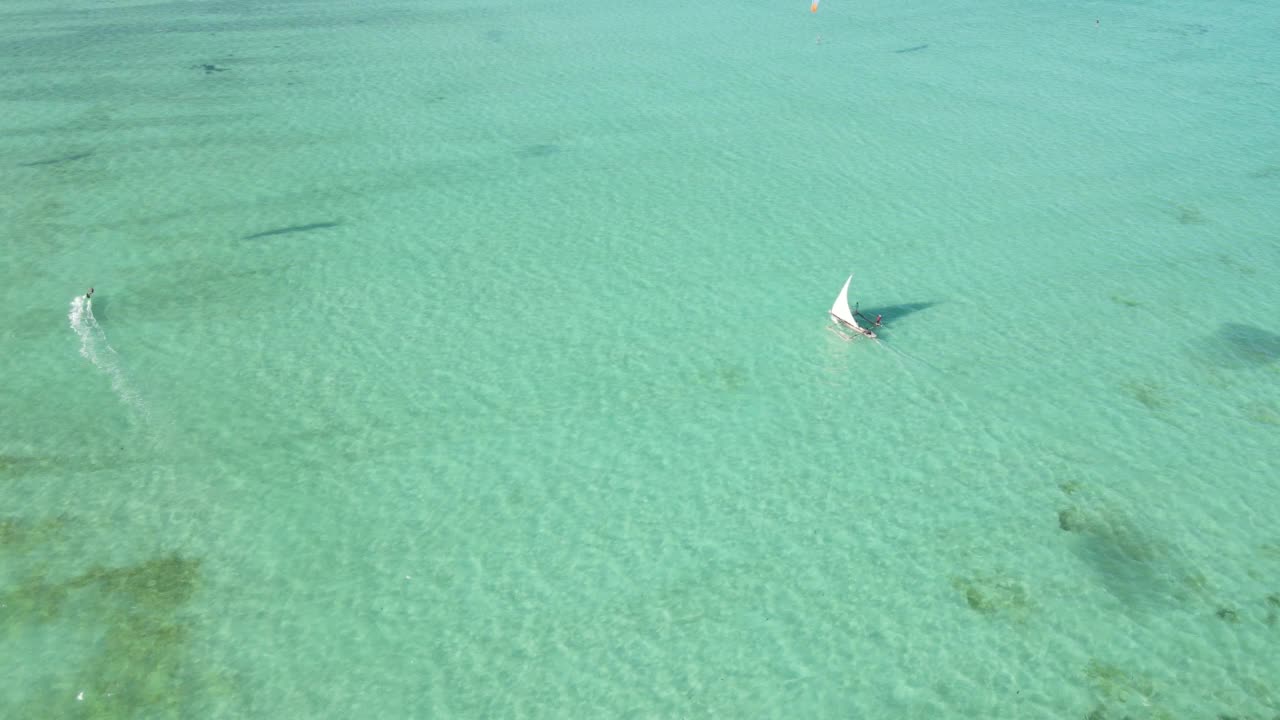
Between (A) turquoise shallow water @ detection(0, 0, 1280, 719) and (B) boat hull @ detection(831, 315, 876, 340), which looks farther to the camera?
(B) boat hull @ detection(831, 315, 876, 340)

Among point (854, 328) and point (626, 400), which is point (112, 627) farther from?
point (854, 328)

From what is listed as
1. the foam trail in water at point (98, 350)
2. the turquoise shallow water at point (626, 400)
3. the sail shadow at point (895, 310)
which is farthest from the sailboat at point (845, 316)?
the foam trail in water at point (98, 350)

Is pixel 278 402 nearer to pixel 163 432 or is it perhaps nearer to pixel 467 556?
pixel 163 432

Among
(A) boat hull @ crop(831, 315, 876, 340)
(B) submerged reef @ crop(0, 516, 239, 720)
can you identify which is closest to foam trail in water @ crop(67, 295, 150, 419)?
(B) submerged reef @ crop(0, 516, 239, 720)

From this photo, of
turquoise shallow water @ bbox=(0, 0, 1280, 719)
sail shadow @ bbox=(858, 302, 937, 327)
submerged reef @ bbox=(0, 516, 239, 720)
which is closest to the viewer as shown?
submerged reef @ bbox=(0, 516, 239, 720)

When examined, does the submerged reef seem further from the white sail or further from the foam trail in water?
the white sail

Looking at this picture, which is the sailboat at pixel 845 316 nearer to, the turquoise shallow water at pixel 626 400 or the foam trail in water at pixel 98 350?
the turquoise shallow water at pixel 626 400

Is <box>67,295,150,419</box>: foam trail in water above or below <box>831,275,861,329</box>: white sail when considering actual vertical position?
below

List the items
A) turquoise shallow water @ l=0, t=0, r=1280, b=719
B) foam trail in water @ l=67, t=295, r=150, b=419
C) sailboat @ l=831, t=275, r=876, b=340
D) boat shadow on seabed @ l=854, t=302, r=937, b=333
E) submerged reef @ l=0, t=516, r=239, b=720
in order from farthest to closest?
boat shadow on seabed @ l=854, t=302, r=937, b=333
sailboat @ l=831, t=275, r=876, b=340
foam trail in water @ l=67, t=295, r=150, b=419
turquoise shallow water @ l=0, t=0, r=1280, b=719
submerged reef @ l=0, t=516, r=239, b=720

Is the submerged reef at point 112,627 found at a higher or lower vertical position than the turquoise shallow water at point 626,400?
lower
